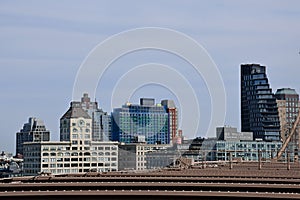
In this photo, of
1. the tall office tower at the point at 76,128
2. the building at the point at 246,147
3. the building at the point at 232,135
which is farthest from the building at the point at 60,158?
the building at the point at 232,135

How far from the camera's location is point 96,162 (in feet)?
506

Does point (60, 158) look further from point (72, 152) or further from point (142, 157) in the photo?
point (142, 157)

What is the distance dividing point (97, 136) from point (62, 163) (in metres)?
50.2

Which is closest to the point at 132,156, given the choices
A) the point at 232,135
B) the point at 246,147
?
the point at 246,147

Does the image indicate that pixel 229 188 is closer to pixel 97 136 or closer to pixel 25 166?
pixel 25 166

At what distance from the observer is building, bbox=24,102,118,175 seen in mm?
146250

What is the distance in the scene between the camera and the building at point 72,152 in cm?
14625

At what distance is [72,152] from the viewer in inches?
5891

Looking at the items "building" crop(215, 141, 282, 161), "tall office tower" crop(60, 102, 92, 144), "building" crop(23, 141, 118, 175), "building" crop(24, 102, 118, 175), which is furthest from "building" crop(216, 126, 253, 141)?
Result: "tall office tower" crop(60, 102, 92, 144)

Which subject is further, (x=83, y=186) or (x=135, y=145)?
(x=135, y=145)

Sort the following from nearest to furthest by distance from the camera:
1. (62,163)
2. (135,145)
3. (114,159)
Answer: (62,163) → (114,159) → (135,145)

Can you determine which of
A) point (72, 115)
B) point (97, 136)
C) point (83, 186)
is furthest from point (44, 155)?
point (83, 186)

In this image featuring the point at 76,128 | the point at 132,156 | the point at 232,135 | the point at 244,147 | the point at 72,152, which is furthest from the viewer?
the point at 232,135

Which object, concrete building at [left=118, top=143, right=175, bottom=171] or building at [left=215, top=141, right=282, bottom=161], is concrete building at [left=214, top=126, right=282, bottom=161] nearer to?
building at [left=215, top=141, right=282, bottom=161]
